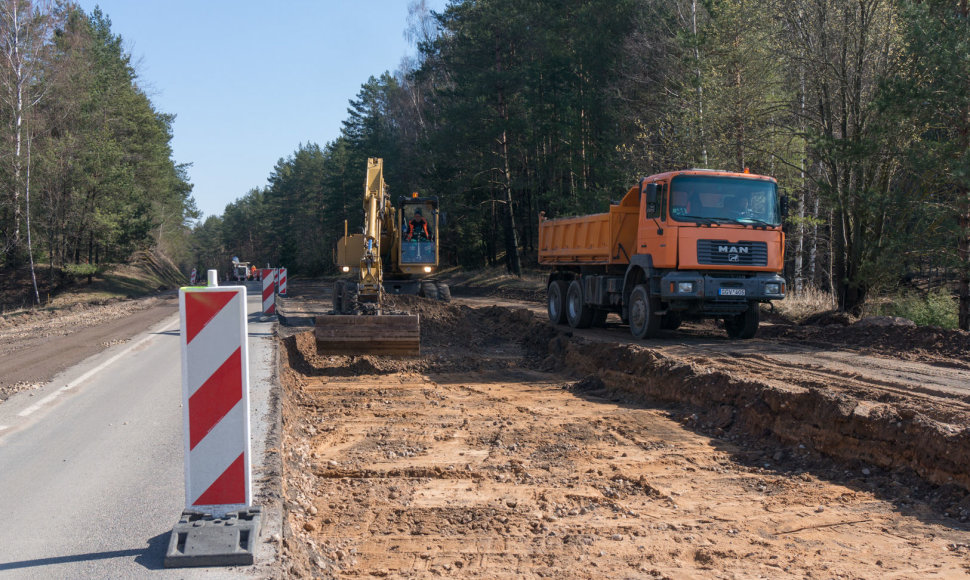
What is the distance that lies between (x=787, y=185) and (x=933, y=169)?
7115mm

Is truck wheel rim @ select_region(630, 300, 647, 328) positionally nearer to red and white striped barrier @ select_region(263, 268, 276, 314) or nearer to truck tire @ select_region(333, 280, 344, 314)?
truck tire @ select_region(333, 280, 344, 314)

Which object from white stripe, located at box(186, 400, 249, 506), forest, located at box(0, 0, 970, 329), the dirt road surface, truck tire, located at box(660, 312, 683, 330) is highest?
forest, located at box(0, 0, 970, 329)

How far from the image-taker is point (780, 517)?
16.6 feet

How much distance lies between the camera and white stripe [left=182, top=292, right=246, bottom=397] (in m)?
3.88

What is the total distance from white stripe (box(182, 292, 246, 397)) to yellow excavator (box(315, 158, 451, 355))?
27.7 ft

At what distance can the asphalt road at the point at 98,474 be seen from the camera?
12.7 feet

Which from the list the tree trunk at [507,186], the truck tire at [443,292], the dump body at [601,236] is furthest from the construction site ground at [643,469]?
the tree trunk at [507,186]

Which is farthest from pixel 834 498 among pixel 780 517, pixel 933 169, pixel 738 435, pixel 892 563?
pixel 933 169

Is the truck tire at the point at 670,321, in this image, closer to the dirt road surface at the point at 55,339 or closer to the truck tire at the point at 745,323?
the truck tire at the point at 745,323

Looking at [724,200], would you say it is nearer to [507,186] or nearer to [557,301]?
[557,301]

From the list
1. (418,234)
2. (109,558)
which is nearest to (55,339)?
(418,234)

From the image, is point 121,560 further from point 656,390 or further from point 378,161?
point 378,161

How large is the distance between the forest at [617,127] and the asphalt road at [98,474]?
13.0m

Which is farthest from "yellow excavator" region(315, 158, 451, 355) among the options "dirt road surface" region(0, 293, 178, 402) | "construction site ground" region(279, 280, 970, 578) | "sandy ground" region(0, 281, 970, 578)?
"dirt road surface" region(0, 293, 178, 402)
